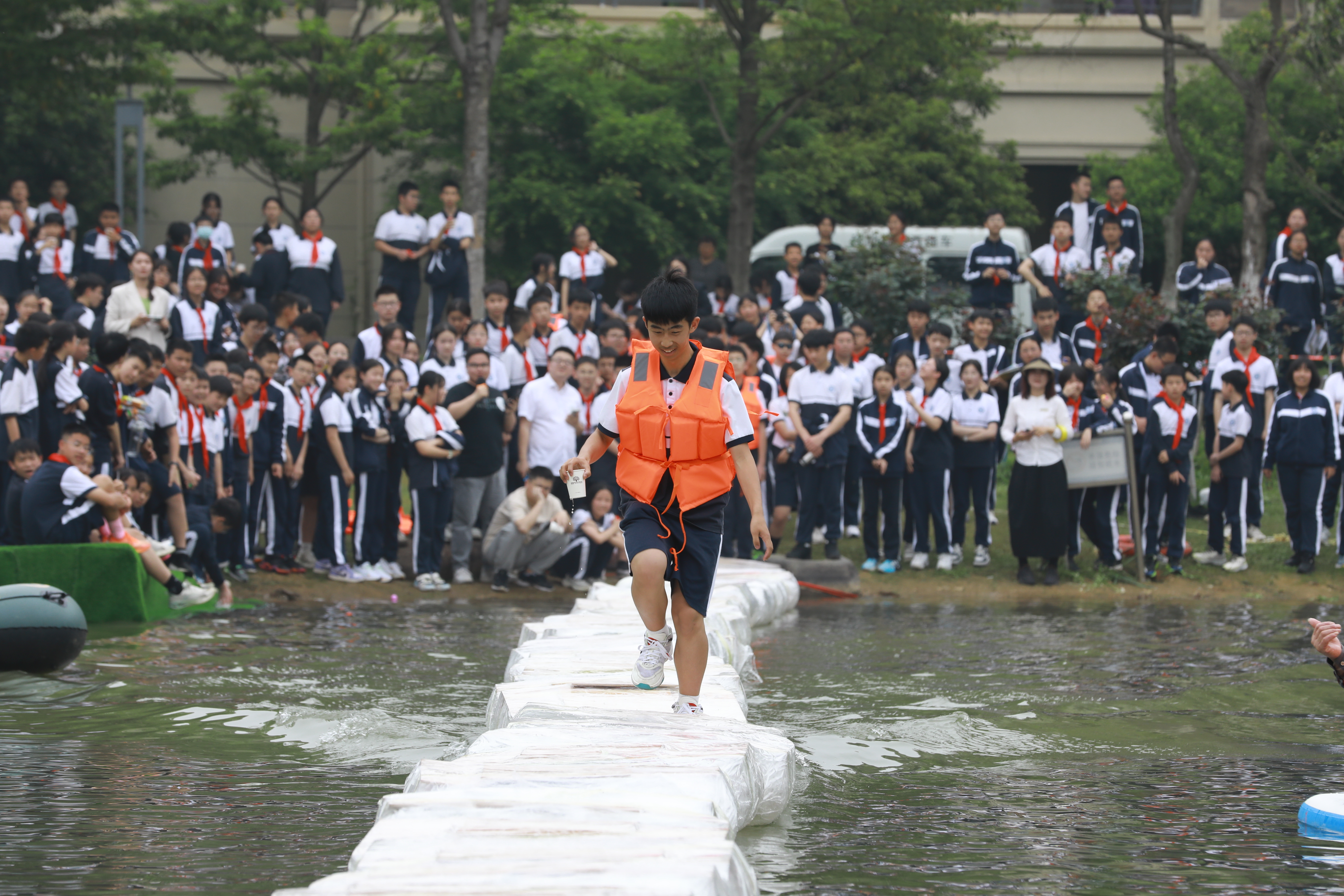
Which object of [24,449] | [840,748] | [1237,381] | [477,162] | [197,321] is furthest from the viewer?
[477,162]

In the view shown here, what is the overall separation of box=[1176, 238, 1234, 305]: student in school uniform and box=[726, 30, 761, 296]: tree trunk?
551 centimetres

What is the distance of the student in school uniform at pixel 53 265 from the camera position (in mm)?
14867

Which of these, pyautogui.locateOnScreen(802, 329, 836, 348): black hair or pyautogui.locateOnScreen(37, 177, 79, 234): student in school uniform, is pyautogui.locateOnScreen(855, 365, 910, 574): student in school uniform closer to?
pyautogui.locateOnScreen(802, 329, 836, 348): black hair

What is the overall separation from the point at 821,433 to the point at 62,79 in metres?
11.9

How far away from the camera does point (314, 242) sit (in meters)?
15.9

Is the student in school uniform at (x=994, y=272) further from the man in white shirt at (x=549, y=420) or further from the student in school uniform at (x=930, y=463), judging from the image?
the man in white shirt at (x=549, y=420)

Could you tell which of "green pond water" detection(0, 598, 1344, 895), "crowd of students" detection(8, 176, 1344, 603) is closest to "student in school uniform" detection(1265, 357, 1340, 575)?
"crowd of students" detection(8, 176, 1344, 603)

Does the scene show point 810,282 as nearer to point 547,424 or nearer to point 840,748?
point 547,424

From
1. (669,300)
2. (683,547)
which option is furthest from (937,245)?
(669,300)

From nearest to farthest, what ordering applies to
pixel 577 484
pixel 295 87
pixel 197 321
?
pixel 577 484 < pixel 197 321 < pixel 295 87

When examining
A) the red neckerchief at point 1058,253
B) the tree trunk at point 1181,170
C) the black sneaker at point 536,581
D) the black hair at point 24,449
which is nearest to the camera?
the black hair at point 24,449

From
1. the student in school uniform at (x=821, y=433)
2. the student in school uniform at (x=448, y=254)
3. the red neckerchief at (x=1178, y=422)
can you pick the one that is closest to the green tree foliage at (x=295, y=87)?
the student in school uniform at (x=448, y=254)

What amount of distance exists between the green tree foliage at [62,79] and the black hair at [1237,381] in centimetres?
1410

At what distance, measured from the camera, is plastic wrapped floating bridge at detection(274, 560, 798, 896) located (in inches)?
156
